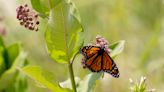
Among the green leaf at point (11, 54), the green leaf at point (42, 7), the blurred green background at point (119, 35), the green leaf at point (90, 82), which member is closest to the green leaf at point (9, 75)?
the green leaf at point (11, 54)

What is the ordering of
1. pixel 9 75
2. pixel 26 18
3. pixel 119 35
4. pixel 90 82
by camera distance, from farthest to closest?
1. pixel 119 35
2. pixel 9 75
3. pixel 90 82
4. pixel 26 18

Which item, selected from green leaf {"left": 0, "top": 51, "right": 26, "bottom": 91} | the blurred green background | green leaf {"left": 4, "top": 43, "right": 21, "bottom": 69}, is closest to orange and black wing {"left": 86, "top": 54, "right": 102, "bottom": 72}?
green leaf {"left": 0, "top": 51, "right": 26, "bottom": 91}

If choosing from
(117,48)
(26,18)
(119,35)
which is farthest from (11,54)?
(119,35)

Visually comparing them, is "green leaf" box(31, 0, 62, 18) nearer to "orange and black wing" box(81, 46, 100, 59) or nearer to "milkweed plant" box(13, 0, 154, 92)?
"milkweed plant" box(13, 0, 154, 92)

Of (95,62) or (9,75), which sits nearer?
(95,62)

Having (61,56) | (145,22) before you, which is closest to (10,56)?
(61,56)

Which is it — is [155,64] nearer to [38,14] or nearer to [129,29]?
[129,29]

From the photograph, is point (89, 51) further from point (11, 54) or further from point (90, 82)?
point (11, 54)
